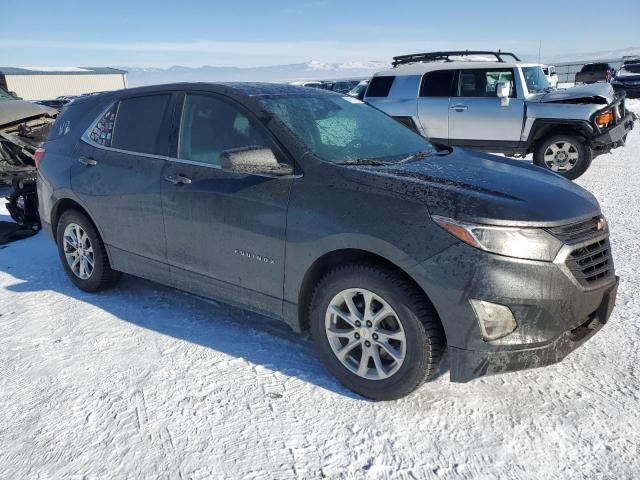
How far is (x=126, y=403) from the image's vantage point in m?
2.95

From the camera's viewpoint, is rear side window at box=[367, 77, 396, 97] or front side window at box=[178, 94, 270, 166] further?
rear side window at box=[367, 77, 396, 97]

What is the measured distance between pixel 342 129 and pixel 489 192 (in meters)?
1.23

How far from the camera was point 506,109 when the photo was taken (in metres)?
8.92

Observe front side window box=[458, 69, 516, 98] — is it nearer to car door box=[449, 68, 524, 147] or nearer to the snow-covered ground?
car door box=[449, 68, 524, 147]

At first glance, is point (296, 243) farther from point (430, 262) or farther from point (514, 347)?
point (514, 347)

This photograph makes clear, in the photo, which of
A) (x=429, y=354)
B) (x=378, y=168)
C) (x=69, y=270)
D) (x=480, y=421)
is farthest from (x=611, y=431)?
(x=69, y=270)

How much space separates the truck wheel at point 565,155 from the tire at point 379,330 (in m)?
6.58

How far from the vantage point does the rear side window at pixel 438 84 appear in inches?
377

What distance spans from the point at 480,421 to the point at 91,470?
1.89 metres

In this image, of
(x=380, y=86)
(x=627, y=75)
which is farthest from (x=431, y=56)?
(x=627, y=75)

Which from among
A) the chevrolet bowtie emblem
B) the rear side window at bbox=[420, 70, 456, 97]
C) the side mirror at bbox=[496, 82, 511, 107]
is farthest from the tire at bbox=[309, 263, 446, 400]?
the rear side window at bbox=[420, 70, 456, 97]

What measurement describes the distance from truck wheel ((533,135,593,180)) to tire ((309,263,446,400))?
21.6 feet

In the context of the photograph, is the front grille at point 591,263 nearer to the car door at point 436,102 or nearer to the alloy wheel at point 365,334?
the alloy wheel at point 365,334

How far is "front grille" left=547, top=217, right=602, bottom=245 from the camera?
8.59ft
